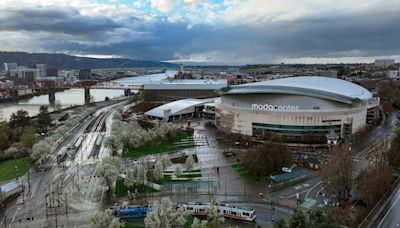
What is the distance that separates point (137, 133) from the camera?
123 ft

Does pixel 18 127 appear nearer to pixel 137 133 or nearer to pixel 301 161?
pixel 137 133

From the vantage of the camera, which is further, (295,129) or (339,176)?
(295,129)

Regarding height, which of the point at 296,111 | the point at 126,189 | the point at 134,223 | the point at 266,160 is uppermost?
the point at 296,111

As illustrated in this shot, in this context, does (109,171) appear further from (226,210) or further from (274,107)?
(274,107)

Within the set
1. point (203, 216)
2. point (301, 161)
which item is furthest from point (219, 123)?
point (203, 216)

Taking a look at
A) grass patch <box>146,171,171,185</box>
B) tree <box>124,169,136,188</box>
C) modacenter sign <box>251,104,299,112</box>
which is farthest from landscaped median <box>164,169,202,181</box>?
modacenter sign <box>251,104,299,112</box>

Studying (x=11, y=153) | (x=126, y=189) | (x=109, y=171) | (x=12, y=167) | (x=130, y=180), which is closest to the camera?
(x=109, y=171)

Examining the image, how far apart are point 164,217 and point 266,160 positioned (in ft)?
40.9

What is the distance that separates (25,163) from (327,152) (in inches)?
1249

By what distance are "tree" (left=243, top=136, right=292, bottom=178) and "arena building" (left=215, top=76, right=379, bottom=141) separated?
1165 centimetres

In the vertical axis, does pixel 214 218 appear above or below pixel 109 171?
below

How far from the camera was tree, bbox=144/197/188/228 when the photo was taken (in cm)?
1657

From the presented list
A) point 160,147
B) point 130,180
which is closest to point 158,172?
point 130,180

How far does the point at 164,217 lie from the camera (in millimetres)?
16953
